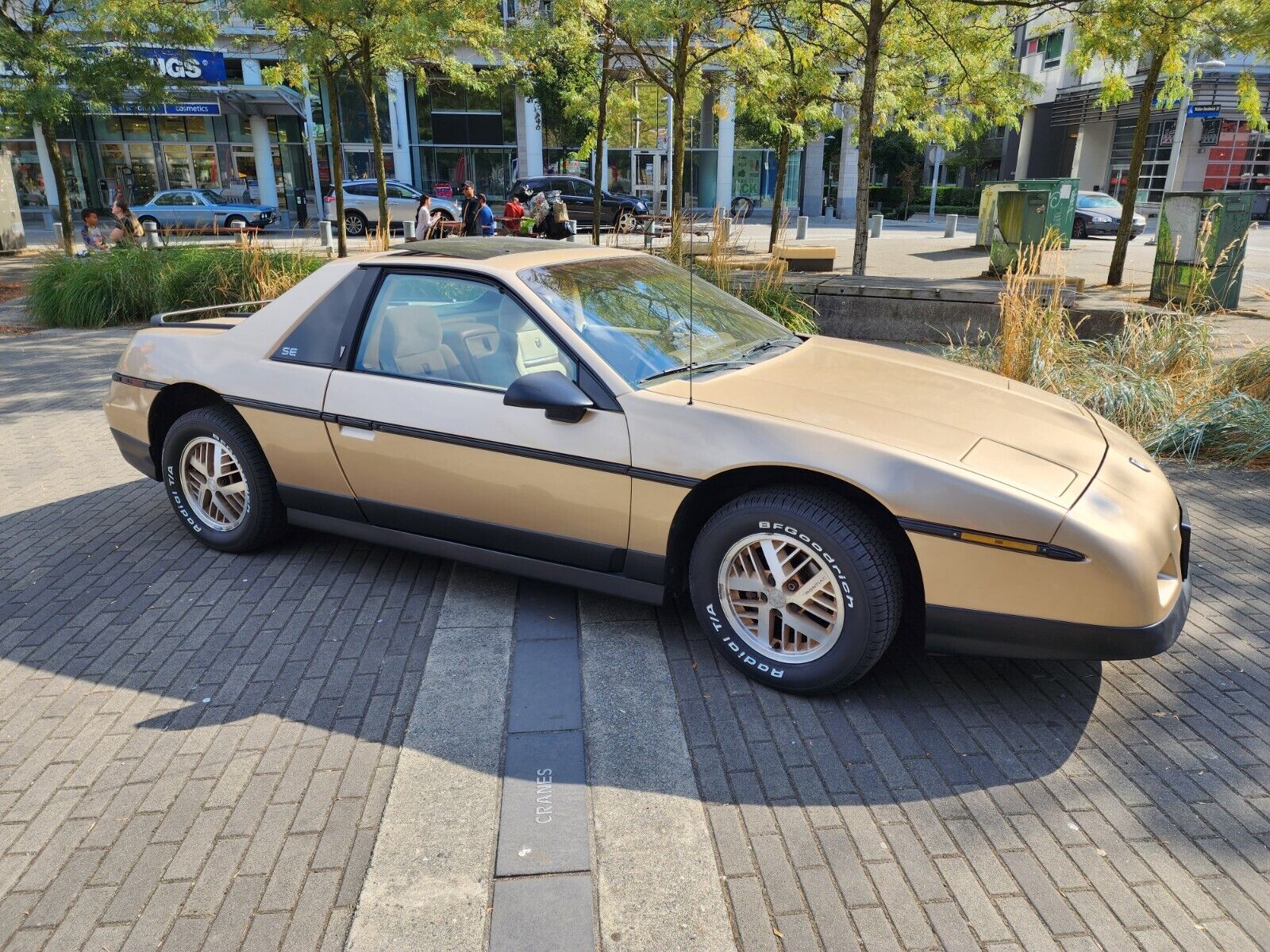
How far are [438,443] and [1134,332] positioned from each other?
6.13m

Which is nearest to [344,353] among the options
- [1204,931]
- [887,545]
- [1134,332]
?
[887,545]

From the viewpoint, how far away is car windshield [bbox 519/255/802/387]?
368 centimetres

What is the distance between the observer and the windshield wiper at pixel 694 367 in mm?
3584

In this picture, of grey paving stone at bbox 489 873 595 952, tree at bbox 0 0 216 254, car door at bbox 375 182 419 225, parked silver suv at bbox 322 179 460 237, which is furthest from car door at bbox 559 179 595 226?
grey paving stone at bbox 489 873 595 952

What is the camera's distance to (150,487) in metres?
5.84

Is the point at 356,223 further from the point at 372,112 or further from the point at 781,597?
the point at 781,597

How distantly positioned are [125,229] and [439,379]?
1399 centimetres

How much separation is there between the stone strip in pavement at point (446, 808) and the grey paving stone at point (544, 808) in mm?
49

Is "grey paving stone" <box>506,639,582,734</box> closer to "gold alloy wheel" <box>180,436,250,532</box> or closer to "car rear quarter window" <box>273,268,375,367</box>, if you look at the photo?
"car rear quarter window" <box>273,268,375,367</box>

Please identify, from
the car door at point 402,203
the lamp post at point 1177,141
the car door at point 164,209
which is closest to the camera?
the car door at point 164,209

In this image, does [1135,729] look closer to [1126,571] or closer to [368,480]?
[1126,571]

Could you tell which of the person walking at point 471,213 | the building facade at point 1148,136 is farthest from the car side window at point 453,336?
the building facade at point 1148,136

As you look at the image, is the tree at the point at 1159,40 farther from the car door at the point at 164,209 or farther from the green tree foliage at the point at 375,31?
the car door at the point at 164,209

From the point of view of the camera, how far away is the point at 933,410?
347 centimetres
